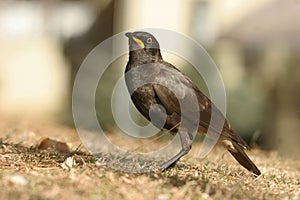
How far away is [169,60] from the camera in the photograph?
16.6 metres

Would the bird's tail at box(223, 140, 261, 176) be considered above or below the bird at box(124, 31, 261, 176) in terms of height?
below

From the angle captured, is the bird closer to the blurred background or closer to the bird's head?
the bird's head

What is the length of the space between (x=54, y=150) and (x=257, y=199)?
271 centimetres

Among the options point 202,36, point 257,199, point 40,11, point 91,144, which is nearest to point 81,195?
point 257,199

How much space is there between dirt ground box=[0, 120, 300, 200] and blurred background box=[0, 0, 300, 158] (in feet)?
21.9

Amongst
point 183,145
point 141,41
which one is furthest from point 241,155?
point 141,41

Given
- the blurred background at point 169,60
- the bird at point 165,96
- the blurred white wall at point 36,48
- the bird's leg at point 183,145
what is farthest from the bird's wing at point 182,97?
the blurred white wall at point 36,48

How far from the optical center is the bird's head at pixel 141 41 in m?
6.79

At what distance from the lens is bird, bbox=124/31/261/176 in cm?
644

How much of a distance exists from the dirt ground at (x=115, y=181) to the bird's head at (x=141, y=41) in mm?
1139

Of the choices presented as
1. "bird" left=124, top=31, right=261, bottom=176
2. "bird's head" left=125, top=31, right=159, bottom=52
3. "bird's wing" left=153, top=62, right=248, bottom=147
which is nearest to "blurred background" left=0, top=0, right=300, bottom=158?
"bird's wing" left=153, top=62, right=248, bottom=147

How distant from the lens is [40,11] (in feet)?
68.6

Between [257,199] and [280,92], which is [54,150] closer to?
[257,199]

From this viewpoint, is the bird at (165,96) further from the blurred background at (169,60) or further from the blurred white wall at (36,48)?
the blurred white wall at (36,48)
